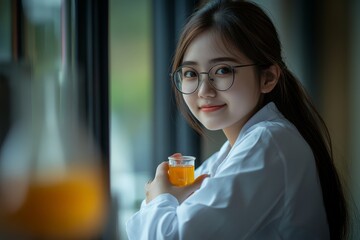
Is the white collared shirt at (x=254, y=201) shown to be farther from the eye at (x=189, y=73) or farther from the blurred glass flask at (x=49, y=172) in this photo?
the blurred glass flask at (x=49, y=172)

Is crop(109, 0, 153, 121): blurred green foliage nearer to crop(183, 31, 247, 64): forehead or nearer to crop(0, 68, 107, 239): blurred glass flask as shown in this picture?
crop(0, 68, 107, 239): blurred glass flask

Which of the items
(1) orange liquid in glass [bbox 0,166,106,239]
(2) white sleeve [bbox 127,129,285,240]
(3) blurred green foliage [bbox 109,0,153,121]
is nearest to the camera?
(2) white sleeve [bbox 127,129,285,240]

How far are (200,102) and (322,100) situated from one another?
91 cm

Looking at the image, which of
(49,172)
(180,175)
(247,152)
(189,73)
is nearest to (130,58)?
(49,172)

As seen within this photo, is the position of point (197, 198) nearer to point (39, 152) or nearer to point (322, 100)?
point (39, 152)

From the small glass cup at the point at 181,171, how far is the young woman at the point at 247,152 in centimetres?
3

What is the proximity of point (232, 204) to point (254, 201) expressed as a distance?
0.17ft

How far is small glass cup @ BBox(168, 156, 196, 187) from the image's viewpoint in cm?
115

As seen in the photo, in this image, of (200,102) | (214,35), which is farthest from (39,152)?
(214,35)

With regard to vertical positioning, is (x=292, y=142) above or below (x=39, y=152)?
above

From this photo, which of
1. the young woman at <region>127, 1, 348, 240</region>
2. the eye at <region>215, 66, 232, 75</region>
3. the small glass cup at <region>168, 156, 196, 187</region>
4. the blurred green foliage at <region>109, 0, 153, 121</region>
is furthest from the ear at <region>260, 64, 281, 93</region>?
the blurred green foliage at <region>109, 0, 153, 121</region>

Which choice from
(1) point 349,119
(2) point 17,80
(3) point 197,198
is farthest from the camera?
(1) point 349,119

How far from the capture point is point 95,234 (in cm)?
166

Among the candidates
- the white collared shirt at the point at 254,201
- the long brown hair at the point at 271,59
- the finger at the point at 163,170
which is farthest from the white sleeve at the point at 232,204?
the long brown hair at the point at 271,59
